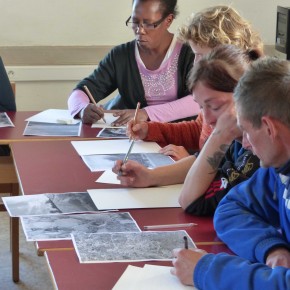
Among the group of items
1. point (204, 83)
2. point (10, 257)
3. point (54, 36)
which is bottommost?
point (10, 257)

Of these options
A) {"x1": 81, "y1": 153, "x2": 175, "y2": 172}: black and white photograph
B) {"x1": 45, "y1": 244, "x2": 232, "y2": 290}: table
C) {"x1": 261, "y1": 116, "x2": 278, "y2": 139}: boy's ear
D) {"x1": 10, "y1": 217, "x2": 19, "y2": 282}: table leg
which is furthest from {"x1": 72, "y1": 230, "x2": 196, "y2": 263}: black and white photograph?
{"x1": 10, "y1": 217, "x2": 19, "y2": 282}: table leg

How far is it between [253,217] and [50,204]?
59cm

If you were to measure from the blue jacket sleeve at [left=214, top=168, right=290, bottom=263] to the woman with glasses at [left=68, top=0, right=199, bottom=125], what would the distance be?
4.52 ft

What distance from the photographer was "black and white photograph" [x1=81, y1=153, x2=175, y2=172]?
2310 millimetres

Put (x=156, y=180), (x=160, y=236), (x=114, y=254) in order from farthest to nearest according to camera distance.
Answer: (x=156, y=180) < (x=160, y=236) < (x=114, y=254)

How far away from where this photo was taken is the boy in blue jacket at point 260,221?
1.28 metres

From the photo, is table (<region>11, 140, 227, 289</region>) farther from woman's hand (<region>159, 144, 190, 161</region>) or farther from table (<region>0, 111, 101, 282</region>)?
woman's hand (<region>159, 144, 190, 161</region>)

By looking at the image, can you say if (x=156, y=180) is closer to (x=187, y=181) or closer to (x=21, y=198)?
(x=187, y=181)

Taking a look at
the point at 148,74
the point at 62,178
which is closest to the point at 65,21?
the point at 148,74

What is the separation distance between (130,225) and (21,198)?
0.37m

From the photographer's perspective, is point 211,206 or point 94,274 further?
point 211,206

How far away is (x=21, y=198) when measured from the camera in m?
1.92

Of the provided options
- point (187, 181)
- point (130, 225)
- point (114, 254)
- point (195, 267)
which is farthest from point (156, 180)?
point (195, 267)

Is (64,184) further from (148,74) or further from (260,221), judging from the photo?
(148,74)
